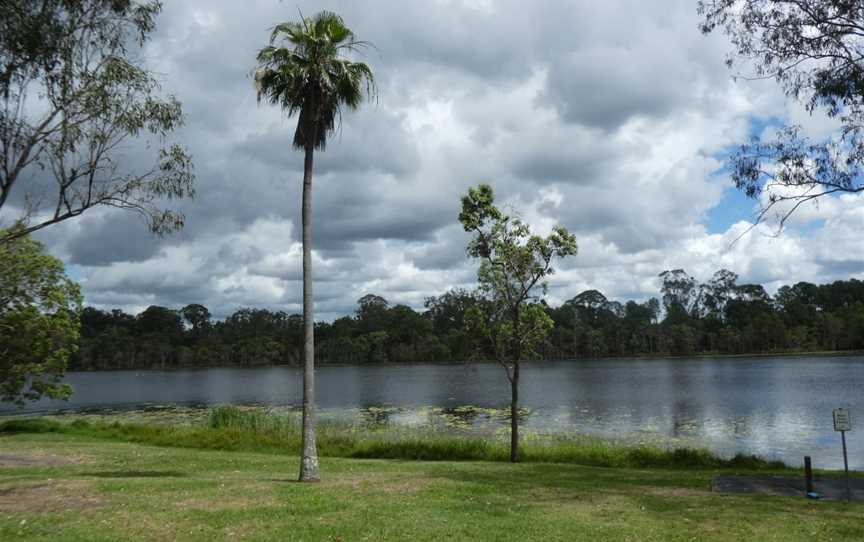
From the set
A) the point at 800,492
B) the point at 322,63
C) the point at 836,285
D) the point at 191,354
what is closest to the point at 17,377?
the point at 322,63

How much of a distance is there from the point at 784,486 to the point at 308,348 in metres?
11.8

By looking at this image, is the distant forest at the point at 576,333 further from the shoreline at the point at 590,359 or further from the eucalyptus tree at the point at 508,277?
the eucalyptus tree at the point at 508,277

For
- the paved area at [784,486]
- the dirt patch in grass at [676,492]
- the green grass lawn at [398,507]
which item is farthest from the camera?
the paved area at [784,486]

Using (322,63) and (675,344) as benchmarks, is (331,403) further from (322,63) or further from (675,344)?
(675,344)

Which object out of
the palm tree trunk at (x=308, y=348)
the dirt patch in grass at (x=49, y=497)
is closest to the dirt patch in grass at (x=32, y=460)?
the dirt patch in grass at (x=49, y=497)

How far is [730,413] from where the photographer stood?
131 ft

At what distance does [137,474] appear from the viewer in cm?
1680

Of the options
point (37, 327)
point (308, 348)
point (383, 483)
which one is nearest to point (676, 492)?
point (383, 483)

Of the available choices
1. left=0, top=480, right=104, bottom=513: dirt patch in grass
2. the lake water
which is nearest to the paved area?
the lake water

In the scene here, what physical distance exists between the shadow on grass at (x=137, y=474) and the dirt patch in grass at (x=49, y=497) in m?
1.98

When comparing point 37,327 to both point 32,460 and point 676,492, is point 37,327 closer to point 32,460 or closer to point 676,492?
point 32,460

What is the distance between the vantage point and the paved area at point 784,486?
45.7 ft

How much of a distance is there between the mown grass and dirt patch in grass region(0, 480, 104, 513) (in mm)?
11111

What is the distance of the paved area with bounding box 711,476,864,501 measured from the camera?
45.7ft
